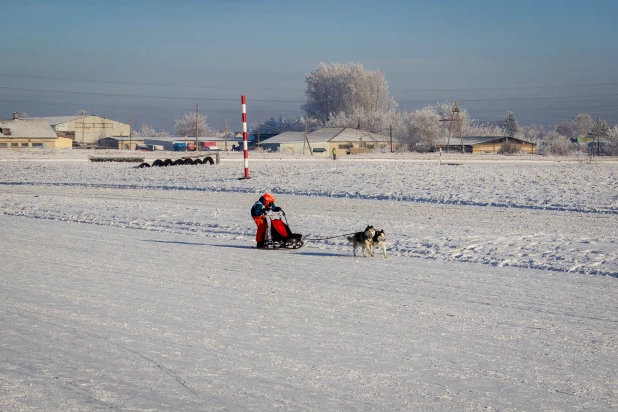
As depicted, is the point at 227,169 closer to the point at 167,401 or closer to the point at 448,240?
the point at 448,240

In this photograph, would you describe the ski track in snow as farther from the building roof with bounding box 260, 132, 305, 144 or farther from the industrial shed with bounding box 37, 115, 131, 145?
the industrial shed with bounding box 37, 115, 131, 145

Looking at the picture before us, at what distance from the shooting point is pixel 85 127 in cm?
14562

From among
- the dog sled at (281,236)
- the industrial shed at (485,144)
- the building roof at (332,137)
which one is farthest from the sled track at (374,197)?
the building roof at (332,137)

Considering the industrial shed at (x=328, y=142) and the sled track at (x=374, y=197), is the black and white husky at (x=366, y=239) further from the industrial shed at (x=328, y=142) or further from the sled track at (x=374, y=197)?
the industrial shed at (x=328, y=142)

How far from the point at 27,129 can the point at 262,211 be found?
10593 centimetres

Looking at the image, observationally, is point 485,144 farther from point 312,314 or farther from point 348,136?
point 312,314

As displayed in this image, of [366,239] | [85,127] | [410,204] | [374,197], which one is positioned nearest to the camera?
[366,239]

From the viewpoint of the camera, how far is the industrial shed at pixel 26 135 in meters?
108

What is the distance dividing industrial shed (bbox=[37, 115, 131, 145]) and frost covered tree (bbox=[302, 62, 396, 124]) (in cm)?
4121

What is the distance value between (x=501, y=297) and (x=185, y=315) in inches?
158

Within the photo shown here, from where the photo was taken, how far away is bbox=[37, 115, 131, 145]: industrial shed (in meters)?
145

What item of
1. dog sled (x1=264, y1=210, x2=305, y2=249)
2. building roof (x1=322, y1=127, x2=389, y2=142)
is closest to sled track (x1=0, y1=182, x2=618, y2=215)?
dog sled (x1=264, y1=210, x2=305, y2=249)

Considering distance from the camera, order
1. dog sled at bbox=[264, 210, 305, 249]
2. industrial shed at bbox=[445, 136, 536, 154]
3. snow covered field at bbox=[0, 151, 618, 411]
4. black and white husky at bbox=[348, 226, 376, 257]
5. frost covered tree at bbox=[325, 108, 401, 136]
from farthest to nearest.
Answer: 1. frost covered tree at bbox=[325, 108, 401, 136]
2. industrial shed at bbox=[445, 136, 536, 154]
3. dog sled at bbox=[264, 210, 305, 249]
4. black and white husky at bbox=[348, 226, 376, 257]
5. snow covered field at bbox=[0, 151, 618, 411]

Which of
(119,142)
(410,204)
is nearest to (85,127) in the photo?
(119,142)
